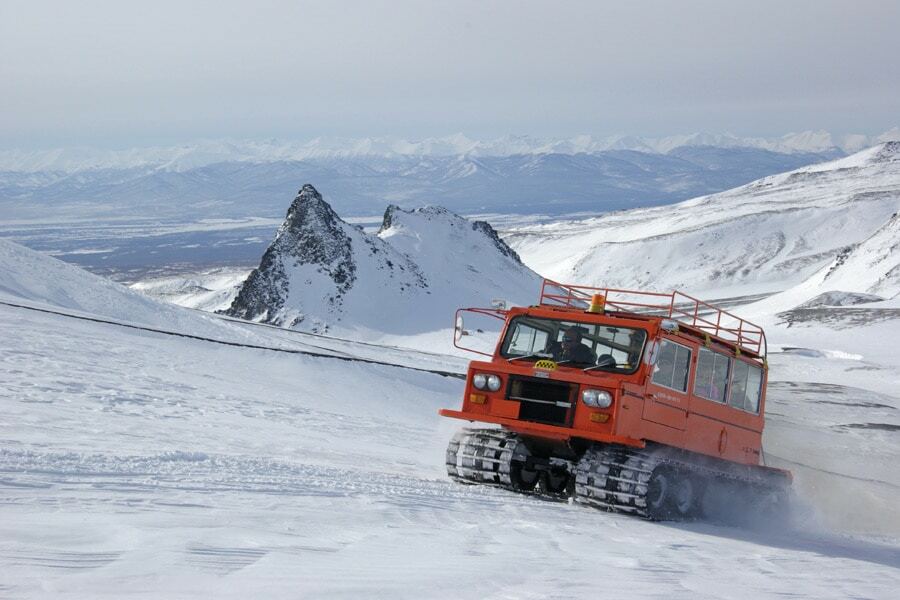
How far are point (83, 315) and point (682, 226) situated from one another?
17356 cm

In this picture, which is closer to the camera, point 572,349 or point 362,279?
point 572,349

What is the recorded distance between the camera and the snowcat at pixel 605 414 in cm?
1234

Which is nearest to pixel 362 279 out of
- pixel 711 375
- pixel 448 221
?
pixel 448 221

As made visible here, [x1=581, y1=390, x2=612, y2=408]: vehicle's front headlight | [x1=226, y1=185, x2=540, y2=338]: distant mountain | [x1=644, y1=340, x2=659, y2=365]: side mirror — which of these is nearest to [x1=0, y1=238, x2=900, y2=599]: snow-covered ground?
[x1=581, y1=390, x2=612, y2=408]: vehicle's front headlight

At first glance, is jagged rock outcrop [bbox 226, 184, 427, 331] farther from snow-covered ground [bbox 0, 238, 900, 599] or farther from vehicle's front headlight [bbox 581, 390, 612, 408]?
vehicle's front headlight [bbox 581, 390, 612, 408]

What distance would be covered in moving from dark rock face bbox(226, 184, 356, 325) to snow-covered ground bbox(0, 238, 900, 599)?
4791cm

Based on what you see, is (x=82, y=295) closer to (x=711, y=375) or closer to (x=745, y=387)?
(x=745, y=387)

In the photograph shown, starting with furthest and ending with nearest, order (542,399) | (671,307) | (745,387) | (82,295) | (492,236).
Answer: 1. (492,236)
2. (82,295)
3. (745,387)
4. (671,307)
5. (542,399)

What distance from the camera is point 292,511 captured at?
367 inches

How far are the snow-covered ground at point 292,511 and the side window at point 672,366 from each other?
6.17 feet

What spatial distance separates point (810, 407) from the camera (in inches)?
1335

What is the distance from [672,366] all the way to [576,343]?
1329 mm

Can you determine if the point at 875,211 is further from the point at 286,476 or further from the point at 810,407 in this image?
the point at 286,476

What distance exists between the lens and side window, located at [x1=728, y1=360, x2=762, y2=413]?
14898 millimetres
